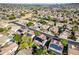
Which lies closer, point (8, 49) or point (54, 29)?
point (8, 49)

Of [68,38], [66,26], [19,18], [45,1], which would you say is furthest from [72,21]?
[19,18]

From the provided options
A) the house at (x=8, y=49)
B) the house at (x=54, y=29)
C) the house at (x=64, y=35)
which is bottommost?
the house at (x=8, y=49)

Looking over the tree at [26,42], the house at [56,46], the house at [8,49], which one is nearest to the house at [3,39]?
the house at [8,49]

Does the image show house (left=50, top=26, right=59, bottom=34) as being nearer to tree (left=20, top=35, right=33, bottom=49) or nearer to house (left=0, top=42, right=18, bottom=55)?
tree (left=20, top=35, right=33, bottom=49)

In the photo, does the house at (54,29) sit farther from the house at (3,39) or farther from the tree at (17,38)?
the house at (3,39)

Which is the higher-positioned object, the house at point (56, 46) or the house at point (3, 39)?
the house at point (3, 39)

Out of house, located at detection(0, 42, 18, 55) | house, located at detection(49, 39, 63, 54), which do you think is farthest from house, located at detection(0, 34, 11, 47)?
house, located at detection(49, 39, 63, 54)

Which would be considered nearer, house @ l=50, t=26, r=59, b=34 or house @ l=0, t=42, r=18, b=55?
house @ l=0, t=42, r=18, b=55

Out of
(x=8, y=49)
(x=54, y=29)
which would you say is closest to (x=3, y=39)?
(x=8, y=49)

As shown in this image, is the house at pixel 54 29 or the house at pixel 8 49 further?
the house at pixel 54 29

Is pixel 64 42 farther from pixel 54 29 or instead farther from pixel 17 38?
pixel 17 38

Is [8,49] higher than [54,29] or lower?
lower
